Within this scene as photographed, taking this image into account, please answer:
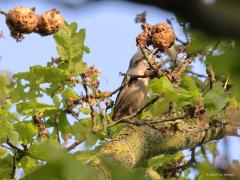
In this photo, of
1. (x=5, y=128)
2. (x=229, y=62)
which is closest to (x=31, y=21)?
(x=5, y=128)

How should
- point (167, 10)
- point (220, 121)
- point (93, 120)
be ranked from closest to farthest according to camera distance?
point (167, 10) < point (93, 120) < point (220, 121)

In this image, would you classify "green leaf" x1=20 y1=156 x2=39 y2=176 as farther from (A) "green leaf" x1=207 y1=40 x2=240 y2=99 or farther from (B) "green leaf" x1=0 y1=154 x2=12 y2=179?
(A) "green leaf" x1=207 y1=40 x2=240 y2=99

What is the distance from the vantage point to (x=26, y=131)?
2973 mm

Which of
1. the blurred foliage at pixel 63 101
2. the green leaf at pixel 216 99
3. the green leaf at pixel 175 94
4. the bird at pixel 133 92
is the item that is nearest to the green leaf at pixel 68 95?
the blurred foliage at pixel 63 101

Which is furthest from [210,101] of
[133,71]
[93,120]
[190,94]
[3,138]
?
[133,71]

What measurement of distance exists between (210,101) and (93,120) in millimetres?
690

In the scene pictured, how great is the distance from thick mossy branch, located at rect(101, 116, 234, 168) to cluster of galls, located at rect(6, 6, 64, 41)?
83 centimetres

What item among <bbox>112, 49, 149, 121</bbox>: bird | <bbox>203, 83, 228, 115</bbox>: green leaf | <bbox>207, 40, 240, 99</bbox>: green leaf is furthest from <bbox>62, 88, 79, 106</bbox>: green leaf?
<bbox>207, 40, 240, 99</bbox>: green leaf

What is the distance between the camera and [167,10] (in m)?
0.53

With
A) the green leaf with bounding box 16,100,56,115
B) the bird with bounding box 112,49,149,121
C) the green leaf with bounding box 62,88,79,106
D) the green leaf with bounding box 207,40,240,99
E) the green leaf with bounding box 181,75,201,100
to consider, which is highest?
the green leaf with bounding box 207,40,240,99

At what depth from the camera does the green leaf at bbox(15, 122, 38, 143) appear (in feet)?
9.67

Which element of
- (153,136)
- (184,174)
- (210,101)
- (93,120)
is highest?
(210,101)

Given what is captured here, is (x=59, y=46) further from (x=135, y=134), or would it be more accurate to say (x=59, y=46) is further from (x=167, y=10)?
(x=167, y=10)

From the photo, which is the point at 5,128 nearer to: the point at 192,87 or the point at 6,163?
the point at 6,163
